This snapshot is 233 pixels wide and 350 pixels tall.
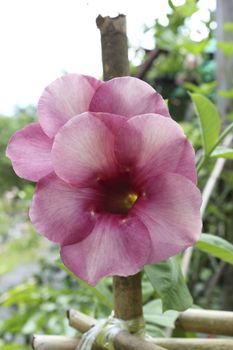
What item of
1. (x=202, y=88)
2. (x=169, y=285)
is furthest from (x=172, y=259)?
(x=202, y=88)

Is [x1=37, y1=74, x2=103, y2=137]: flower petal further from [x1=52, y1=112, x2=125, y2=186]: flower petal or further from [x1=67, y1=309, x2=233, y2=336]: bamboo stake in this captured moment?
[x1=67, y1=309, x2=233, y2=336]: bamboo stake

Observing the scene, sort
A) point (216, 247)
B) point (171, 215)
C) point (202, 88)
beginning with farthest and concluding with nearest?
1. point (202, 88)
2. point (216, 247)
3. point (171, 215)

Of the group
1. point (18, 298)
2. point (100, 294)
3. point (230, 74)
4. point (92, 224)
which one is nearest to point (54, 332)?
point (18, 298)

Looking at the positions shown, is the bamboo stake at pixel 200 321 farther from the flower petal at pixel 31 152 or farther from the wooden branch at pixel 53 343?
the flower petal at pixel 31 152

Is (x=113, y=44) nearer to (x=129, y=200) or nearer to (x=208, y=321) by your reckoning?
(x=129, y=200)

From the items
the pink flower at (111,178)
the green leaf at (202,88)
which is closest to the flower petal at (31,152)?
the pink flower at (111,178)

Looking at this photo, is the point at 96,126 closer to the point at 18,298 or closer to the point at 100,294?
the point at 100,294
